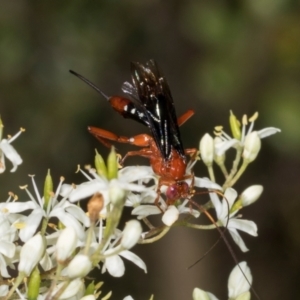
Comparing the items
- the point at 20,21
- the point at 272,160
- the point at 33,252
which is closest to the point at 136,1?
the point at 20,21

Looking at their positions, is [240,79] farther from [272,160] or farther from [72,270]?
[72,270]

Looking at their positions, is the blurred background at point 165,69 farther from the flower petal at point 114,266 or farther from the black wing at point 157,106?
the flower petal at point 114,266

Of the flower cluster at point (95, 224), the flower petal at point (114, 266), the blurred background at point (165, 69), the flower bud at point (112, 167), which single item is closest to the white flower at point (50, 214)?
the flower cluster at point (95, 224)

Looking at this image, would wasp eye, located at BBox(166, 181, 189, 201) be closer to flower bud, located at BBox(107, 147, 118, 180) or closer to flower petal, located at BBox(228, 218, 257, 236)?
flower petal, located at BBox(228, 218, 257, 236)

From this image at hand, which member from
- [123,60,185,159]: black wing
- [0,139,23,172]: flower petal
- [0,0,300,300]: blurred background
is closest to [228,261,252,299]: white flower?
[123,60,185,159]: black wing

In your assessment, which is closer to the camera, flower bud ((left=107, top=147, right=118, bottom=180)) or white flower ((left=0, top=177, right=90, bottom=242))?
flower bud ((left=107, top=147, right=118, bottom=180))

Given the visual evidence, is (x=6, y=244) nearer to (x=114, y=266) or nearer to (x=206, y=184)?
(x=114, y=266)
